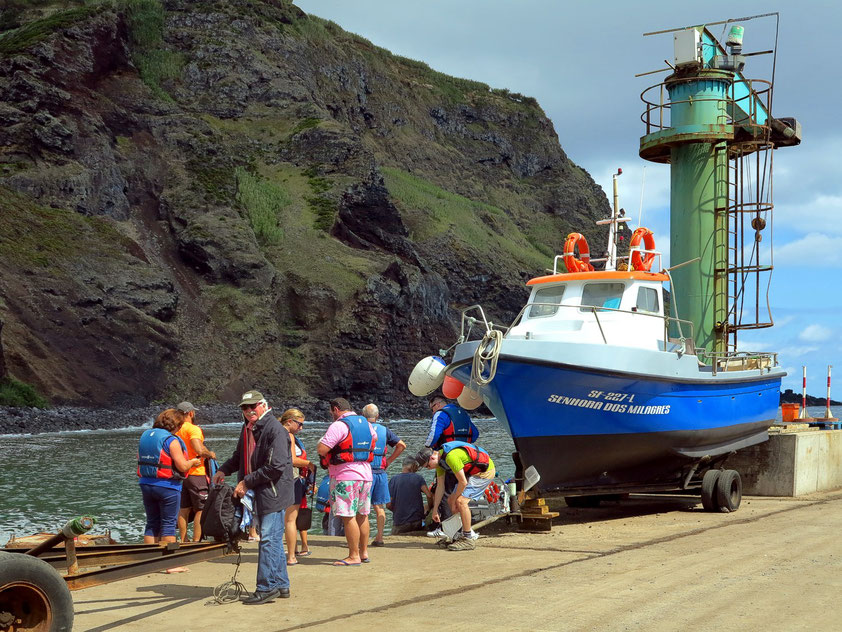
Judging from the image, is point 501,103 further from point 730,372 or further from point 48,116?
point 730,372

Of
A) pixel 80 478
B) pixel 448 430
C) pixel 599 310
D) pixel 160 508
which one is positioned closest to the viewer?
pixel 160 508

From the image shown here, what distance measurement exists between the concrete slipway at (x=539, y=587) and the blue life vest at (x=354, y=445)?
1201 millimetres

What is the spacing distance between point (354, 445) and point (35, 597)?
4.42 meters

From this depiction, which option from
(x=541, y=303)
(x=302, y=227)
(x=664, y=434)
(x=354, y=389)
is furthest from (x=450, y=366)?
(x=302, y=227)

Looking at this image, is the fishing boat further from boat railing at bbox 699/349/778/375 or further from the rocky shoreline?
the rocky shoreline

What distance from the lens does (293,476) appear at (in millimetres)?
9273

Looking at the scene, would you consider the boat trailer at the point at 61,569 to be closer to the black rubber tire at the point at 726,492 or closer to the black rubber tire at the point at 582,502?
the black rubber tire at the point at 726,492

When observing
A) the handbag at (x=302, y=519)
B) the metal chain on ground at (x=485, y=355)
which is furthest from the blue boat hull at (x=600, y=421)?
the handbag at (x=302, y=519)

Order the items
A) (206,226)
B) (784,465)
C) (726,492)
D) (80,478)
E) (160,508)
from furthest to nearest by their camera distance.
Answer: (206,226)
(80,478)
(784,465)
(726,492)
(160,508)

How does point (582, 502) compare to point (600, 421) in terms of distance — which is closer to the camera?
point (600, 421)

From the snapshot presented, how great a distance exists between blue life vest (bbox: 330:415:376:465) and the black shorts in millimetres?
→ 2500

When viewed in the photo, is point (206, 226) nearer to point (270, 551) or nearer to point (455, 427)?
point (455, 427)

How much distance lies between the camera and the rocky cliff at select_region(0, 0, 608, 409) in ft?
224

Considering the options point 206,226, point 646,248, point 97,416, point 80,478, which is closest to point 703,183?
point 646,248
